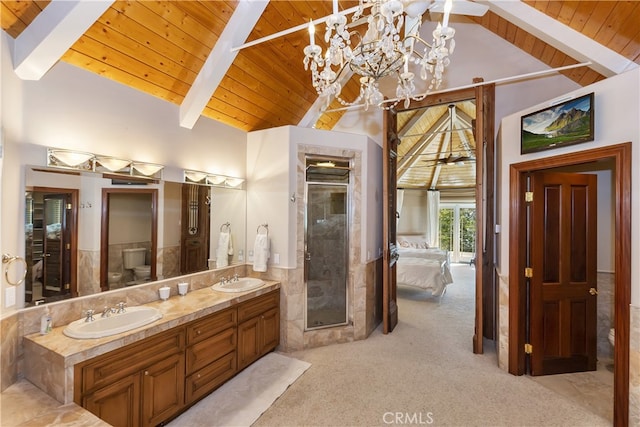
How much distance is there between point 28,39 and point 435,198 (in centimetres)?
1026

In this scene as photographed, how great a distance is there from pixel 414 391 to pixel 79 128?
3.73m

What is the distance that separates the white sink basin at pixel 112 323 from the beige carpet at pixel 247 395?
89 cm

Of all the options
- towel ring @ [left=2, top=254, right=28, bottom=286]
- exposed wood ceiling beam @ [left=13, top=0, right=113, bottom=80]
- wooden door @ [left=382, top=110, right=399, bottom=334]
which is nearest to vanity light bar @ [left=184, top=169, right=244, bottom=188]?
exposed wood ceiling beam @ [left=13, top=0, right=113, bottom=80]

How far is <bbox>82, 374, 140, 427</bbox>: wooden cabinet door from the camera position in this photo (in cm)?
182

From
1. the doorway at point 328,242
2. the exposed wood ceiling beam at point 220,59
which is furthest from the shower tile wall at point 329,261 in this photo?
the exposed wood ceiling beam at point 220,59

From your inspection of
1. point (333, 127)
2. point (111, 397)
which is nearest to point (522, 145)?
point (333, 127)

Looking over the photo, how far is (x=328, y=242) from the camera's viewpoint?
3988 millimetres

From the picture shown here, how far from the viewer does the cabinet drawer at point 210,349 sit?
2480 mm

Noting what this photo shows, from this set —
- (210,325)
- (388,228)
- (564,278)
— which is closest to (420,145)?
(388,228)

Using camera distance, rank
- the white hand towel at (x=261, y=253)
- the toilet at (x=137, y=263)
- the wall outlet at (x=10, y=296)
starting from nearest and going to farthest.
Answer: the wall outlet at (x=10, y=296) < the toilet at (x=137, y=263) < the white hand towel at (x=261, y=253)

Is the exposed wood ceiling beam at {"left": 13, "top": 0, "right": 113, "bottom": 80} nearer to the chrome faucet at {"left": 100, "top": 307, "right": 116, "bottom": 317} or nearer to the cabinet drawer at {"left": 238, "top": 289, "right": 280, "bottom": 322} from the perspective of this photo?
the chrome faucet at {"left": 100, "top": 307, "right": 116, "bottom": 317}

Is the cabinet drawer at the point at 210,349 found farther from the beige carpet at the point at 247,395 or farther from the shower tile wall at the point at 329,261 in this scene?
the shower tile wall at the point at 329,261

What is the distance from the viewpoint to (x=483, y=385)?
2926 mm

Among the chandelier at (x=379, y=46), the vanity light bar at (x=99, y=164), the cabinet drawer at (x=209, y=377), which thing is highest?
the chandelier at (x=379, y=46)
